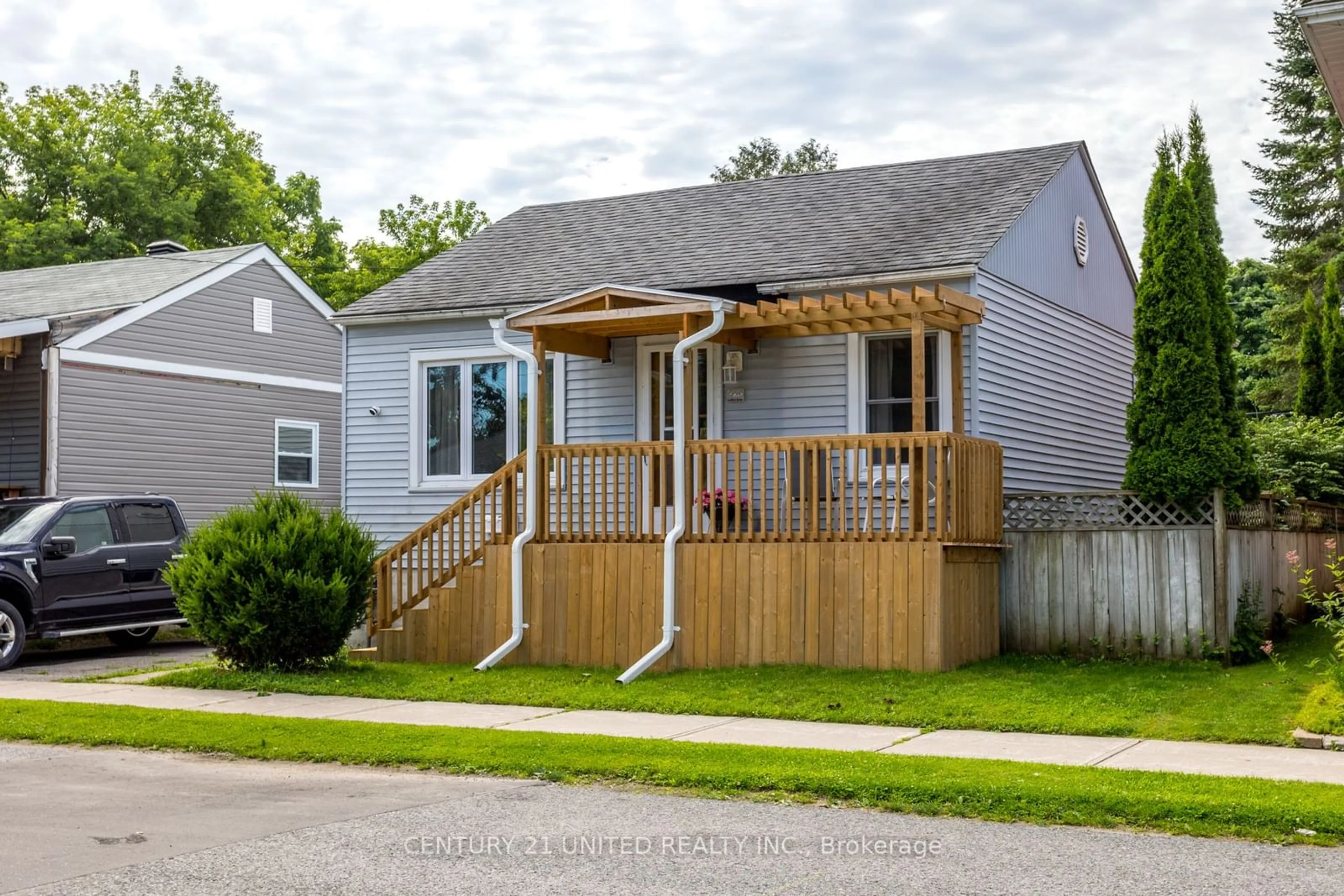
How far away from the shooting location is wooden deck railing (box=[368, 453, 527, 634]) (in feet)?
46.6

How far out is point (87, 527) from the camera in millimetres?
15305

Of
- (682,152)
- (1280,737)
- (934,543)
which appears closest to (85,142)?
(682,152)

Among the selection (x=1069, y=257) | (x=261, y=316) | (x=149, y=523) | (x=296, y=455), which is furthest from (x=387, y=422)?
(x=1069, y=257)

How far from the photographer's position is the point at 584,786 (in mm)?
7895

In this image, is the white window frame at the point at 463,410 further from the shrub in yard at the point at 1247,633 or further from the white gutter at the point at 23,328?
the shrub in yard at the point at 1247,633

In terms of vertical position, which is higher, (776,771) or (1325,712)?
(1325,712)

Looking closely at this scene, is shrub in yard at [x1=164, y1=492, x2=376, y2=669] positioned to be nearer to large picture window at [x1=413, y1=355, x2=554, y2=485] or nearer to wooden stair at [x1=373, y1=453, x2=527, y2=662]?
wooden stair at [x1=373, y1=453, x2=527, y2=662]

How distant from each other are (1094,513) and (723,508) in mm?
3660

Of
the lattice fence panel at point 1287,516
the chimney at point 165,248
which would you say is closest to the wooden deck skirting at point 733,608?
the lattice fence panel at point 1287,516

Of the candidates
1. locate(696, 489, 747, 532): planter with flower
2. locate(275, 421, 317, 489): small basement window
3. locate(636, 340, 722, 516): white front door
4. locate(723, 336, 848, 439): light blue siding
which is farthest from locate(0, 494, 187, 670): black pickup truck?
locate(275, 421, 317, 489): small basement window

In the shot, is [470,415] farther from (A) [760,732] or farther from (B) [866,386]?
(A) [760,732]

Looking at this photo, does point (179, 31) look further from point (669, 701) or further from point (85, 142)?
point (85, 142)

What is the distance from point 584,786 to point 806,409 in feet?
24.8

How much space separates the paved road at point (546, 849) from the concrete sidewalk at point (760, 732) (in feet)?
6.08
